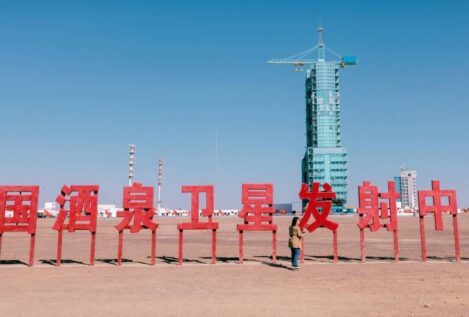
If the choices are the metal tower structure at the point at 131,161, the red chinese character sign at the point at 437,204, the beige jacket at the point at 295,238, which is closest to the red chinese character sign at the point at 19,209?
the beige jacket at the point at 295,238

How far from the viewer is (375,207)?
1809 cm

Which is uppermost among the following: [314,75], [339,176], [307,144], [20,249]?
[314,75]

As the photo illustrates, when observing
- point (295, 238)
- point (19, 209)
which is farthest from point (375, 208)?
point (19, 209)

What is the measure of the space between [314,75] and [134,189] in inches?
4725

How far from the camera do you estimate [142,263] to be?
18047 millimetres

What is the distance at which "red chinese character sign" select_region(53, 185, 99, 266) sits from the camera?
1703 centimetres

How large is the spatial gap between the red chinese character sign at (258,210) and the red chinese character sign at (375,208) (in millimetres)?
3988

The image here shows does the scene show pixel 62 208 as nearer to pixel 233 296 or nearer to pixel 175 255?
pixel 175 255

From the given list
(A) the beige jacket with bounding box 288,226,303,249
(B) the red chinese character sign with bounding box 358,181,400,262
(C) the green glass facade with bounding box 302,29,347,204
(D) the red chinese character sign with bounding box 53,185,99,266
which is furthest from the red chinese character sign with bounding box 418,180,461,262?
(C) the green glass facade with bounding box 302,29,347,204

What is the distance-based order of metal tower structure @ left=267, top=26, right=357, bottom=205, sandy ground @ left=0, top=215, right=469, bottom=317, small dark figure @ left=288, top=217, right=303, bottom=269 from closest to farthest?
sandy ground @ left=0, top=215, right=469, bottom=317
small dark figure @ left=288, top=217, right=303, bottom=269
metal tower structure @ left=267, top=26, right=357, bottom=205

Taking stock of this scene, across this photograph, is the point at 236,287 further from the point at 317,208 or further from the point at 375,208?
the point at 375,208

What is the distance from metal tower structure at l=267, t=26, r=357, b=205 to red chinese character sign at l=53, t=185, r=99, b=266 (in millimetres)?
106916

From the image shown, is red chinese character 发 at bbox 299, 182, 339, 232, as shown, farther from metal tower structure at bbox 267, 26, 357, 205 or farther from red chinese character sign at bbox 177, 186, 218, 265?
metal tower structure at bbox 267, 26, 357, 205

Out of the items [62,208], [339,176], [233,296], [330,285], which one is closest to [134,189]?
[62,208]
